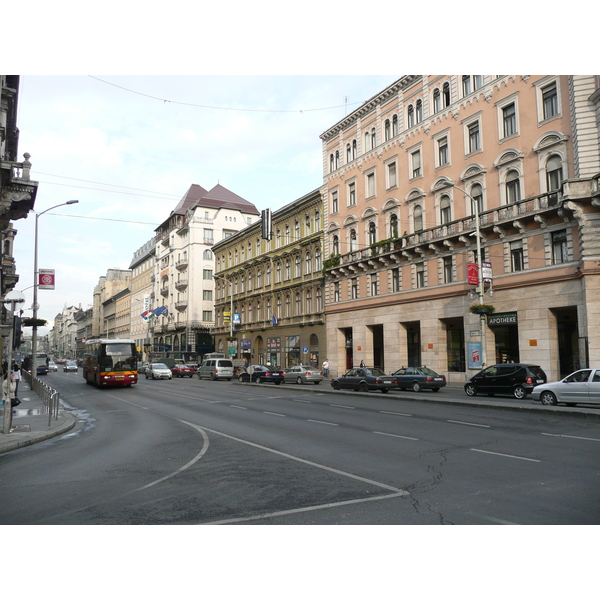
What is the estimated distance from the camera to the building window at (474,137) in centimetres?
3292

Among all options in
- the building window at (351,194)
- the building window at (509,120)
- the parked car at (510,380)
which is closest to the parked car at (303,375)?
the parked car at (510,380)

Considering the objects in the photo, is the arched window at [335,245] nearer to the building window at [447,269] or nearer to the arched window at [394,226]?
the arched window at [394,226]

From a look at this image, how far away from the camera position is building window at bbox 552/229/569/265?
27.3m

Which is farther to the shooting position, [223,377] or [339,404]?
[223,377]

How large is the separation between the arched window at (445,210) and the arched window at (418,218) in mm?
1983

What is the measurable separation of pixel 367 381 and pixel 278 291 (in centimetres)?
2724

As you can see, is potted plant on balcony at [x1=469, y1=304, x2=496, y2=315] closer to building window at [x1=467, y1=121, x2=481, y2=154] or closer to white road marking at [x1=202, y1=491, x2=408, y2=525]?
building window at [x1=467, y1=121, x2=481, y2=154]

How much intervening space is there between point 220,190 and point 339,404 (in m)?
70.2

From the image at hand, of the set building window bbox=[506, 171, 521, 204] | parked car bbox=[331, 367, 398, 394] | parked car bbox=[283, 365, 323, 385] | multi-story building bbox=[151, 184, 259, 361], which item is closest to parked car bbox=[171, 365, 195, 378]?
multi-story building bbox=[151, 184, 259, 361]

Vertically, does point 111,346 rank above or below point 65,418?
above

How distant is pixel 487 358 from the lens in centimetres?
3167

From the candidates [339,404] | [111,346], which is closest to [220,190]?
[111,346]

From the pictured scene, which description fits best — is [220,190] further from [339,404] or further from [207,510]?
[207,510]

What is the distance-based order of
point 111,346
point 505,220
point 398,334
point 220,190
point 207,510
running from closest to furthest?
point 207,510 < point 505,220 < point 111,346 < point 398,334 < point 220,190
